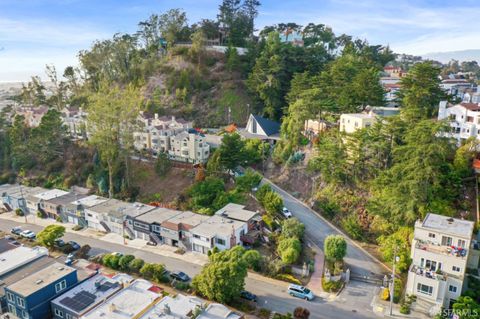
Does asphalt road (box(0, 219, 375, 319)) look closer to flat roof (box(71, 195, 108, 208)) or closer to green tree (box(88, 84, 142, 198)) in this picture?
flat roof (box(71, 195, 108, 208))

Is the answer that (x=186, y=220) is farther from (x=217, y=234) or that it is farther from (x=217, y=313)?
(x=217, y=313)

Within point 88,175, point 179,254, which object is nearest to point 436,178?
point 179,254

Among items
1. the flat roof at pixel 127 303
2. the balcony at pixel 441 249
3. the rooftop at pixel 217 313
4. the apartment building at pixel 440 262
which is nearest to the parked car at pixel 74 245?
the flat roof at pixel 127 303

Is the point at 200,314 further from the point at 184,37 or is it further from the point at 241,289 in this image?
the point at 184,37

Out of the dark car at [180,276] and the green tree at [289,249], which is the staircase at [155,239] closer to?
the dark car at [180,276]

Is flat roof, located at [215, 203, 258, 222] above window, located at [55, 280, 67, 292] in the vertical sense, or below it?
above

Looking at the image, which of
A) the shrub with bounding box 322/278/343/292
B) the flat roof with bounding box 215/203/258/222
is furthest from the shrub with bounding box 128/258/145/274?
the shrub with bounding box 322/278/343/292
